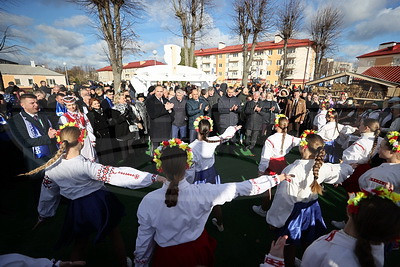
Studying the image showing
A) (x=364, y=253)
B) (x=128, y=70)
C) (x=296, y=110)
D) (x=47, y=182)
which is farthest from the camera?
(x=128, y=70)

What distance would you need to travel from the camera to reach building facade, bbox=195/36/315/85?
44.2 metres

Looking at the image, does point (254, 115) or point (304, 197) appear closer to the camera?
point (304, 197)

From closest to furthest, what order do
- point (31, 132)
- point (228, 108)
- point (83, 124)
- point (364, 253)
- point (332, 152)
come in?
point (364, 253), point (31, 132), point (83, 124), point (332, 152), point (228, 108)

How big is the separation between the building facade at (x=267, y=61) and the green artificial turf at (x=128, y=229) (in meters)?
37.8

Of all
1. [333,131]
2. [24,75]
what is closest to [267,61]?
[333,131]

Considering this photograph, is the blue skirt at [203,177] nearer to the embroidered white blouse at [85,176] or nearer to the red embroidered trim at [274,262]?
the embroidered white blouse at [85,176]

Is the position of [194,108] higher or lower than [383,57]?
lower

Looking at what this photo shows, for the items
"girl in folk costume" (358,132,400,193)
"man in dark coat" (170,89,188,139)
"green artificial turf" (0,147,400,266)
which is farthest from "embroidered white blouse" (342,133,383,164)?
"man in dark coat" (170,89,188,139)

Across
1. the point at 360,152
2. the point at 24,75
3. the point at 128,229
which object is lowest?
the point at 128,229

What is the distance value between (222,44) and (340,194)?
60007 mm

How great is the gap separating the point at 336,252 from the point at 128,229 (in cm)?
302

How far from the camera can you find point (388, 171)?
225 centimetres

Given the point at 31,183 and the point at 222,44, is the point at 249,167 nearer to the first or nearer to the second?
the point at 31,183

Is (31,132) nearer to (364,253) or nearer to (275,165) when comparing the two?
(275,165)
